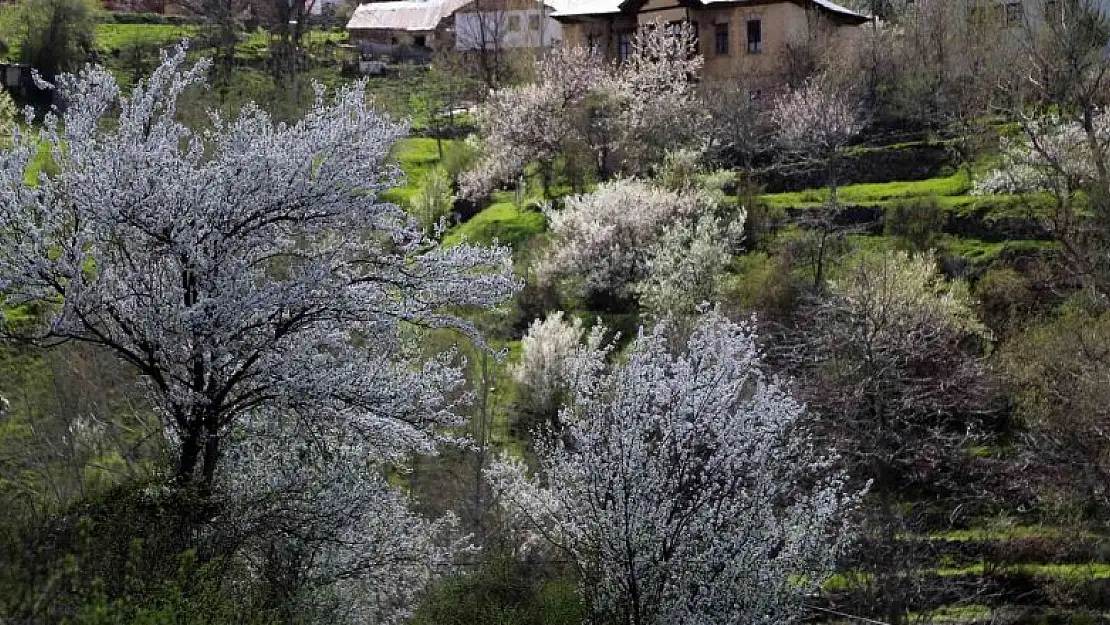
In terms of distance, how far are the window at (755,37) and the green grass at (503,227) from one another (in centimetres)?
1316

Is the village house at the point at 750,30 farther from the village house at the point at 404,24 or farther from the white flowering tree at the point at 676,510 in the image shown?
the white flowering tree at the point at 676,510

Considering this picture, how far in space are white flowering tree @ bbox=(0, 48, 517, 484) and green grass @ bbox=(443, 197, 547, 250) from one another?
2932 cm

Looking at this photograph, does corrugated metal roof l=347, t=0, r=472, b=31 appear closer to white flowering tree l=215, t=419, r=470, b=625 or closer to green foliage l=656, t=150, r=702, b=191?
green foliage l=656, t=150, r=702, b=191

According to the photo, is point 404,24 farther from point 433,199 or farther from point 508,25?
point 433,199

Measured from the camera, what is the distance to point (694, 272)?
123 feet

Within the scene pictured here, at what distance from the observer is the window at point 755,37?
54969mm

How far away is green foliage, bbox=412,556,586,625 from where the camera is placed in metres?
16.2

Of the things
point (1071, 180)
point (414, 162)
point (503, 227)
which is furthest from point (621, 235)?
point (1071, 180)

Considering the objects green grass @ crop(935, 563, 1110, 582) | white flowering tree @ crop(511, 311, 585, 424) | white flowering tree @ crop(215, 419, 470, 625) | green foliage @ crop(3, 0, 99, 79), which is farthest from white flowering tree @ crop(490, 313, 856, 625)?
green foliage @ crop(3, 0, 99, 79)

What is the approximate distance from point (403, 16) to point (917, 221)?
44.3 metres

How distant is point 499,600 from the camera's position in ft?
54.8

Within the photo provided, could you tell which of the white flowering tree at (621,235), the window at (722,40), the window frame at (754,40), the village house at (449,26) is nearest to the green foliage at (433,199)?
the white flowering tree at (621,235)

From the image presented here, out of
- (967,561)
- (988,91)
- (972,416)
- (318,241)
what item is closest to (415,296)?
(318,241)

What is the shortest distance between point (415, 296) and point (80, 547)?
473 centimetres
